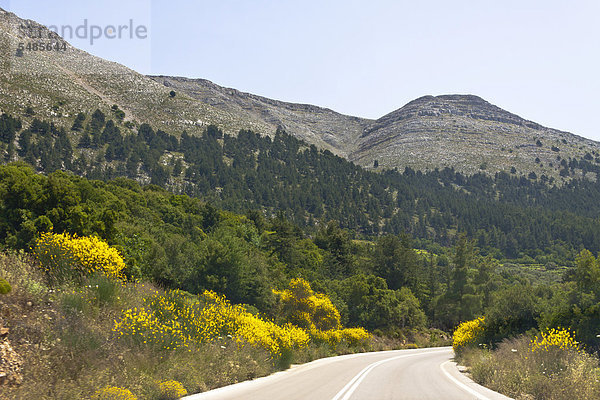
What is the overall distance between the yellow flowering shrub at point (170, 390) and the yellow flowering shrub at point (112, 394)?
59.4 inches

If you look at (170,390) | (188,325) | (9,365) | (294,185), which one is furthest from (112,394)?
(294,185)

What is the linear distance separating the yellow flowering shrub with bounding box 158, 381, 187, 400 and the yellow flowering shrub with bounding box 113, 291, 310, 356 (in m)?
1.43

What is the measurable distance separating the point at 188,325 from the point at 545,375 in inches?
420

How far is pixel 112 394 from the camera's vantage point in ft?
26.8

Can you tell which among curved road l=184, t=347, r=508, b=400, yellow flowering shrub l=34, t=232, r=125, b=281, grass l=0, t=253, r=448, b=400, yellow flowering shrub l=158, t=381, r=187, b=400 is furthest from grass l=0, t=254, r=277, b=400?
curved road l=184, t=347, r=508, b=400

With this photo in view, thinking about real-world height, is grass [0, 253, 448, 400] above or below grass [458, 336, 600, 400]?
above

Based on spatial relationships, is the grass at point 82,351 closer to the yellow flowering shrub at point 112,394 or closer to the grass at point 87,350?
the grass at point 87,350

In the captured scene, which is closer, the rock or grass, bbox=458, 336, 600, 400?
the rock

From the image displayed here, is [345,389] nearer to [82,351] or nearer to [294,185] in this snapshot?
[82,351]

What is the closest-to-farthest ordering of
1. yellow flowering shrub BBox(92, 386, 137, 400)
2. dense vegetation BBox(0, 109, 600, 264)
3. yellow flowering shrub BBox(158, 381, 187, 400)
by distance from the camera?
yellow flowering shrub BBox(92, 386, 137, 400)
yellow flowering shrub BBox(158, 381, 187, 400)
dense vegetation BBox(0, 109, 600, 264)

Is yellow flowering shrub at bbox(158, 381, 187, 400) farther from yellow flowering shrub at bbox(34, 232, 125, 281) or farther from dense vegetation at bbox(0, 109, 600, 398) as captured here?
yellow flowering shrub at bbox(34, 232, 125, 281)

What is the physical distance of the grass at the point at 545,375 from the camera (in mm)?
10766

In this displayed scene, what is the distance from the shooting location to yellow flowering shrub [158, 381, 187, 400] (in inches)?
391

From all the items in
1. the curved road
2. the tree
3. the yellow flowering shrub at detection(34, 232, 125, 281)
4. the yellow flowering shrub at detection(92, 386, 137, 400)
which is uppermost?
the tree
